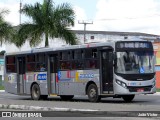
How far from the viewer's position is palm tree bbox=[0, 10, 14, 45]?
4828 cm

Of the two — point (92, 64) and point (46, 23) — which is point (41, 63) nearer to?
point (92, 64)

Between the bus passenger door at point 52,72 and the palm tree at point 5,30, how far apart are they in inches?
859

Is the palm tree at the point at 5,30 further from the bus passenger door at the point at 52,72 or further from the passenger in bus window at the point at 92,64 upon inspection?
the passenger in bus window at the point at 92,64

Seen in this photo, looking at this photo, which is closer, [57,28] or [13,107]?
[13,107]

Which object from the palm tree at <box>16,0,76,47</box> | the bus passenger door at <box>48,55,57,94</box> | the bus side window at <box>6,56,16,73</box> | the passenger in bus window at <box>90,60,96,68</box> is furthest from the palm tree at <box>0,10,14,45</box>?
the passenger in bus window at <box>90,60,96,68</box>

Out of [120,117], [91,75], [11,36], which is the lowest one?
Answer: [120,117]

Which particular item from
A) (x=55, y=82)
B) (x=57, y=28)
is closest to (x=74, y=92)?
(x=55, y=82)

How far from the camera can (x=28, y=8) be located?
44625mm

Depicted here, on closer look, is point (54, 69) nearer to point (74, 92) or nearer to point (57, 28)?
point (74, 92)

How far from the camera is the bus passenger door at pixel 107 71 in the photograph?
74.9 feet

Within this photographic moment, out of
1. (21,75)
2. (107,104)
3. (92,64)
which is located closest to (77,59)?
(92,64)

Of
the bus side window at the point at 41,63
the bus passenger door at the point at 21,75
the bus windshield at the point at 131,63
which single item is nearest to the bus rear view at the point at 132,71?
the bus windshield at the point at 131,63

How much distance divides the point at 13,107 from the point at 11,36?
27454 mm

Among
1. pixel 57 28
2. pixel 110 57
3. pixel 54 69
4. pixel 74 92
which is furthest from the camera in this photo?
pixel 57 28
